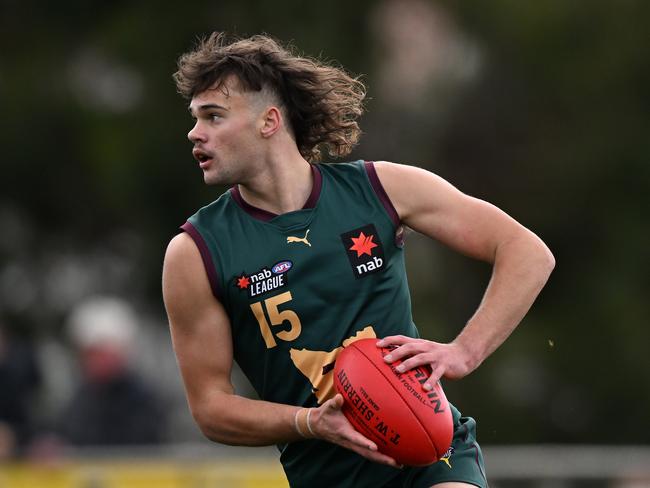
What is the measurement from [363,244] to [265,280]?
43 cm

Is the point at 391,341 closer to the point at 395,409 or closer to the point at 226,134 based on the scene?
the point at 395,409

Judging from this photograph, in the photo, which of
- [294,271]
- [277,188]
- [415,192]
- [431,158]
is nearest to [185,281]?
[294,271]

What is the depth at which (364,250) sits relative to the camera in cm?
628

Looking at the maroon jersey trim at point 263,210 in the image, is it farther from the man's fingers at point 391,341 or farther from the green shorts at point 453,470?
the green shorts at point 453,470

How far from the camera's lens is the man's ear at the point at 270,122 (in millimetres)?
6402

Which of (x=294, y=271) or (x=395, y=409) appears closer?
(x=395, y=409)

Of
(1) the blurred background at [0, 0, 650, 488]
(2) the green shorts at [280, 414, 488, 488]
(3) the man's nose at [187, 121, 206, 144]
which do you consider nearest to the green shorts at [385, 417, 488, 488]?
(2) the green shorts at [280, 414, 488, 488]

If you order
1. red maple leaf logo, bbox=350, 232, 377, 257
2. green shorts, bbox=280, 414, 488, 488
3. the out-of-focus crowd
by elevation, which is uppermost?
red maple leaf logo, bbox=350, 232, 377, 257

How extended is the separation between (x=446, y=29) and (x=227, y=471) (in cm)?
894

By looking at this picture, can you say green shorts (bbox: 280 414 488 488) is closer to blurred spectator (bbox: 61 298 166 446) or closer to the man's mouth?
the man's mouth

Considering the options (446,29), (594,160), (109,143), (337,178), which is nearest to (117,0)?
(109,143)

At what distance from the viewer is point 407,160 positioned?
17656 millimetres

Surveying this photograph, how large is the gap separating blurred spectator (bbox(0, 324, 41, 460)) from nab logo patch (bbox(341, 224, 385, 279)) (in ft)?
19.2

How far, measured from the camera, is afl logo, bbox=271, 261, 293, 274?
6195 mm
